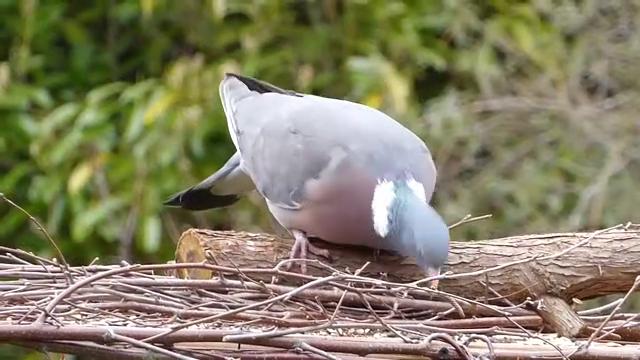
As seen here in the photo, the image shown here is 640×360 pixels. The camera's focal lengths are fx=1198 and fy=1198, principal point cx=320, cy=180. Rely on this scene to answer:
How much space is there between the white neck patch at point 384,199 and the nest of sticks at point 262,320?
0.18 m

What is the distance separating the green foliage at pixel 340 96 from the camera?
302 centimetres

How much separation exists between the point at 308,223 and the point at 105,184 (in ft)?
4.21

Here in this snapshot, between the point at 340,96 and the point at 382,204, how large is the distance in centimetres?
141

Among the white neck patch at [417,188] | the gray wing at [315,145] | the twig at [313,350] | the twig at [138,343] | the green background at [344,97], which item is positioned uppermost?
the green background at [344,97]

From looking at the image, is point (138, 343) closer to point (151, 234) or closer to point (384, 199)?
point (384, 199)

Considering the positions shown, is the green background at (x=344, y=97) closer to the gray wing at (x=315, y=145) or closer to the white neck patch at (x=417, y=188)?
the gray wing at (x=315, y=145)

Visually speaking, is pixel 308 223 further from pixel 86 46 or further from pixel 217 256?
pixel 86 46

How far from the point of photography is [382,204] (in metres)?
1.86

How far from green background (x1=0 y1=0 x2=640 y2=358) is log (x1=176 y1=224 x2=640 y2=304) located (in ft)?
3.78

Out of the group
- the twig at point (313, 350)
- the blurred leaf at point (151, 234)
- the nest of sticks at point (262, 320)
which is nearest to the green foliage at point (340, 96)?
the blurred leaf at point (151, 234)

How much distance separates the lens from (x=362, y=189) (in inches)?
75.0

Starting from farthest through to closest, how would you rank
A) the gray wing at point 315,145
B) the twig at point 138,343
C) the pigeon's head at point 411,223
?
the gray wing at point 315,145
the pigeon's head at point 411,223
the twig at point 138,343

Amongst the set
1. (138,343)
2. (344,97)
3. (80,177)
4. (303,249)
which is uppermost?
(344,97)

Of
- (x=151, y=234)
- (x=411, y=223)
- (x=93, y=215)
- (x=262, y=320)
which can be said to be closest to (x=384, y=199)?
(x=411, y=223)
